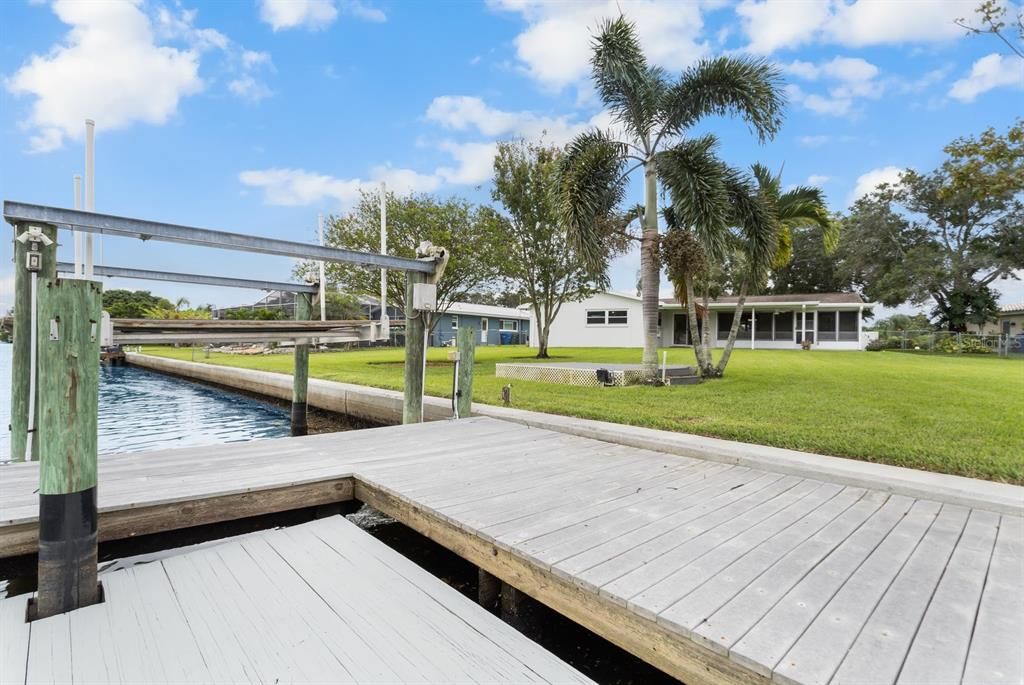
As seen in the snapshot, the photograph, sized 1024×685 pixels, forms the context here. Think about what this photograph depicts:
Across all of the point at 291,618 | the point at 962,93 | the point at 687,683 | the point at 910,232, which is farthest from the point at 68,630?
the point at 910,232

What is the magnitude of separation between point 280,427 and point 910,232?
110 ft

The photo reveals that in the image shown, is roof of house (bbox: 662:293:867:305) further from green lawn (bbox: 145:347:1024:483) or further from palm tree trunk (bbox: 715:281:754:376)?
palm tree trunk (bbox: 715:281:754:376)

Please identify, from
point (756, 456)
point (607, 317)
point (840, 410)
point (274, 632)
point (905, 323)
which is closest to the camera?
point (274, 632)

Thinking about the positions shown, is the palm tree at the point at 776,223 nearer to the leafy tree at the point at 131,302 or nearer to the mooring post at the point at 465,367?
the mooring post at the point at 465,367

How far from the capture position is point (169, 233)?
359cm

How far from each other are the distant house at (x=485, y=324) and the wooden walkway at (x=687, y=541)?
23.8 m

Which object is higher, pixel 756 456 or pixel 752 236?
pixel 752 236

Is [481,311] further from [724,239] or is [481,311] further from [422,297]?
[422,297]

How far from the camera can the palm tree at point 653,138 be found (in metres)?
8.02

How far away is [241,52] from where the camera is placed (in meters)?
8.98

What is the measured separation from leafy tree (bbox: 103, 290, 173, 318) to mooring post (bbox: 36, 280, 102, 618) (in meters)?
30.2

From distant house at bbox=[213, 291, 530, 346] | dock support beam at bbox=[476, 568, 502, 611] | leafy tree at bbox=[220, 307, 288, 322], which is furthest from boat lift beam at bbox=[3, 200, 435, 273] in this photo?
leafy tree at bbox=[220, 307, 288, 322]

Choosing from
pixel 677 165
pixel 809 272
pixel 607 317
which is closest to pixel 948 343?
pixel 607 317

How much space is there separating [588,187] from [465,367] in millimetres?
4520
